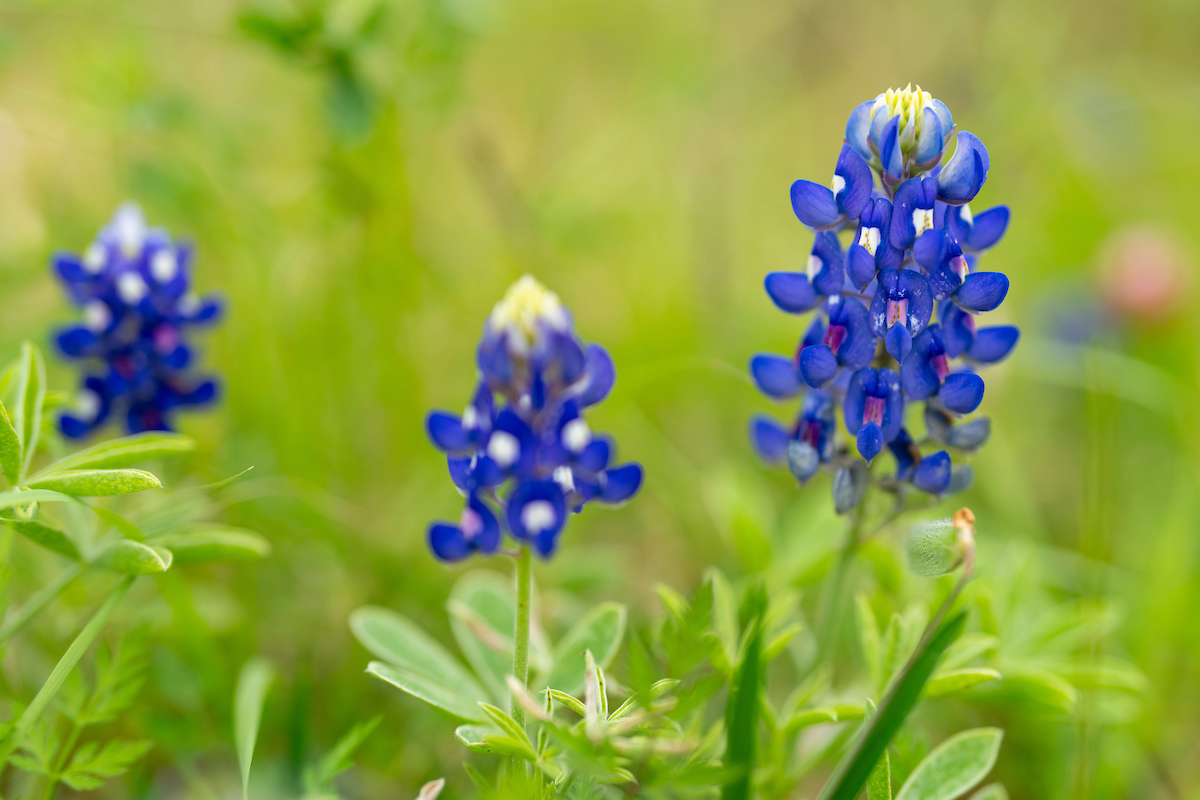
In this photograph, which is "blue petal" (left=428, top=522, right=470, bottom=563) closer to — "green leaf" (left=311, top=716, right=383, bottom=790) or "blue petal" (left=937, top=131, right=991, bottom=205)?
"green leaf" (left=311, top=716, right=383, bottom=790)

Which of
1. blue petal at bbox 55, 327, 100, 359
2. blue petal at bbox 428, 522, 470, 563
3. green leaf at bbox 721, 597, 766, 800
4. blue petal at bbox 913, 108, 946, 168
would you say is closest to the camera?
green leaf at bbox 721, 597, 766, 800

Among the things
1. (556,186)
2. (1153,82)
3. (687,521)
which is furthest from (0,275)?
(1153,82)

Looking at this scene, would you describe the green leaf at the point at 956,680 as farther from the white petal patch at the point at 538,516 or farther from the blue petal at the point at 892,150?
the blue petal at the point at 892,150

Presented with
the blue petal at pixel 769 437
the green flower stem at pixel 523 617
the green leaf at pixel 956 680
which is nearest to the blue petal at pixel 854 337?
the blue petal at pixel 769 437

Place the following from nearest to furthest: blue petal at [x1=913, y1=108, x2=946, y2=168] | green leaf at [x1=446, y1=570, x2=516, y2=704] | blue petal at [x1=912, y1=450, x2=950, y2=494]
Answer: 1. blue petal at [x1=913, y1=108, x2=946, y2=168]
2. blue petal at [x1=912, y1=450, x2=950, y2=494]
3. green leaf at [x1=446, y1=570, x2=516, y2=704]

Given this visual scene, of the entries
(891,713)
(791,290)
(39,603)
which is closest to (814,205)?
(791,290)

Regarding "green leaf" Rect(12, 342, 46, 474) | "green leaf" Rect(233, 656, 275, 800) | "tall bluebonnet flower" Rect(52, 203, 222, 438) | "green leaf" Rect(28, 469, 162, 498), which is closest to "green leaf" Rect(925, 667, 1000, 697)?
"green leaf" Rect(233, 656, 275, 800)

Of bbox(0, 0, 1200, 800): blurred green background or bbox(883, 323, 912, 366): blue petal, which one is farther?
bbox(0, 0, 1200, 800): blurred green background
